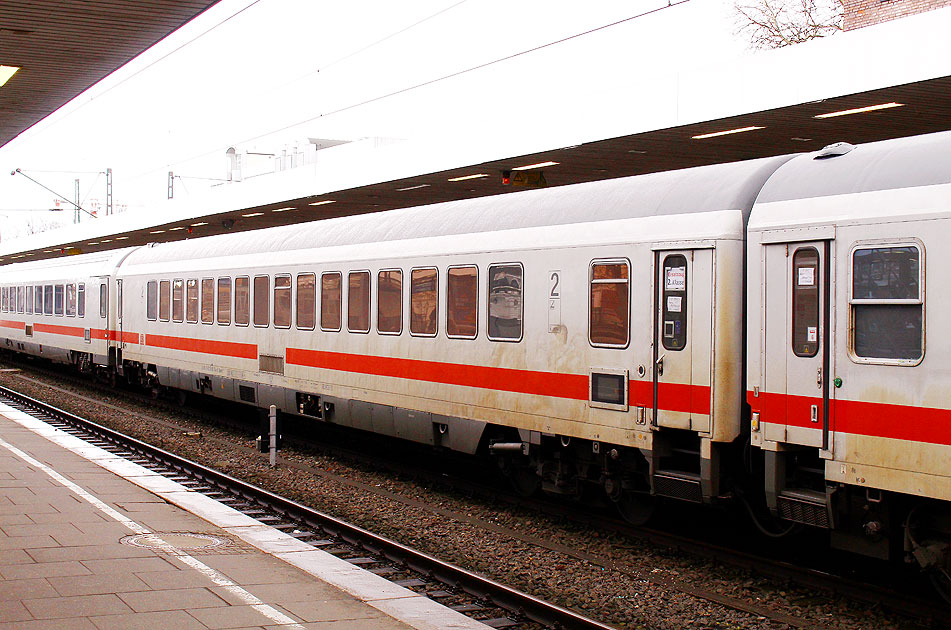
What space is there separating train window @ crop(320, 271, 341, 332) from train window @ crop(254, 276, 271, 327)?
80.0 inches

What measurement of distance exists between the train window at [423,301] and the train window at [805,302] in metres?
5.42

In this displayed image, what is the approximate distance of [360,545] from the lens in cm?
992

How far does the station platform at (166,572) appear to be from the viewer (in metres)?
6.55

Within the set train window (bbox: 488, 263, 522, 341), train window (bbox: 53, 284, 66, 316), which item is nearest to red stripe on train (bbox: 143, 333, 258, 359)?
train window (bbox: 488, 263, 522, 341)

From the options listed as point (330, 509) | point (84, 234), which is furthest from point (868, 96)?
point (84, 234)

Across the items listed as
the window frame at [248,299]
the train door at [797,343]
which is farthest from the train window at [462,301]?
the window frame at [248,299]

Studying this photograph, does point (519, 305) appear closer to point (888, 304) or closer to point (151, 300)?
point (888, 304)

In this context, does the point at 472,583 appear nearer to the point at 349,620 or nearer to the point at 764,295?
the point at 349,620

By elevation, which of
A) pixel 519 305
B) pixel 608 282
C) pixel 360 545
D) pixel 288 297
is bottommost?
pixel 360 545

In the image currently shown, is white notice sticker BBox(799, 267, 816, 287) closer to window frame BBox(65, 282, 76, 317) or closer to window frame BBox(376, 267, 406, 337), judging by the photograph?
window frame BBox(376, 267, 406, 337)

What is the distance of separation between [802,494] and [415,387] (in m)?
5.96

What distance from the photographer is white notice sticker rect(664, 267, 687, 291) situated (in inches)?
352

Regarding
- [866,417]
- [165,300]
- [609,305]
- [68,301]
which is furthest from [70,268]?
[866,417]

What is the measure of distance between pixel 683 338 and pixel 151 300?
16484 millimetres
